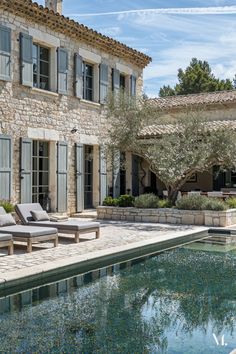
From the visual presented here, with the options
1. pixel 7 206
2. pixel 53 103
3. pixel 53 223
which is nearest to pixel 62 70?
pixel 53 103

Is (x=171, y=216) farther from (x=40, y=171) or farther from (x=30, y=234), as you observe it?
(x=30, y=234)

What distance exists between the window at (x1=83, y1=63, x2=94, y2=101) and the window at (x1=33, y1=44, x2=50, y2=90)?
199 centimetres

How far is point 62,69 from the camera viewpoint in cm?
1507

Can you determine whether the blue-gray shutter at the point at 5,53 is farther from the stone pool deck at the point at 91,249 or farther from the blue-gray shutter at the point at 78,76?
the stone pool deck at the point at 91,249

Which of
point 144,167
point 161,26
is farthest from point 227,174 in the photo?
point 161,26

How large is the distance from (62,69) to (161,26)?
3.51 m

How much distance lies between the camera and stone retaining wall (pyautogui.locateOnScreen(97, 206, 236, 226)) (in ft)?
42.7

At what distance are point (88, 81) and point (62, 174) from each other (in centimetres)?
410

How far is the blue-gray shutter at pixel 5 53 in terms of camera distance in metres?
12.9

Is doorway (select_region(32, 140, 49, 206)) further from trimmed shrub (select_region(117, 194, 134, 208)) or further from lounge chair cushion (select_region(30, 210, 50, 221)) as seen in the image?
lounge chair cushion (select_region(30, 210, 50, 221))

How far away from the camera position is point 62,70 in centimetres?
1507

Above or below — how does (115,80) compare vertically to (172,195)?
above

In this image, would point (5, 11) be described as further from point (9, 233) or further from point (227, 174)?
point (227, 174)

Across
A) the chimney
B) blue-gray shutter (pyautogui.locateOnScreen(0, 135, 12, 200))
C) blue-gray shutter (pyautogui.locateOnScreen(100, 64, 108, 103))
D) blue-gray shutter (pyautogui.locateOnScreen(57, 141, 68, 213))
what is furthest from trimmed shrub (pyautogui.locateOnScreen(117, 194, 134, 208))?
the chimney
